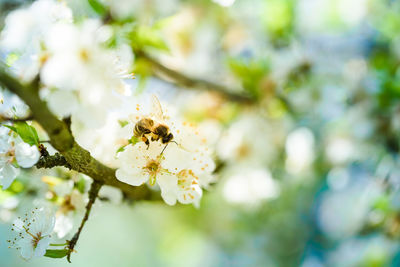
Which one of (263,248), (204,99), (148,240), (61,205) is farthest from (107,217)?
(61,205)

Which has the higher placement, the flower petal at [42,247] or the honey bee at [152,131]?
the honey bee at [152,131]

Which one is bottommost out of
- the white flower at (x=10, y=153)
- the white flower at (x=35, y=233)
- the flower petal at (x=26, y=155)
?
the white flower at (x=35, y=233)

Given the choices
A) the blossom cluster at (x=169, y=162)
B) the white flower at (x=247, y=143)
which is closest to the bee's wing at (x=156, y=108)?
the blossom cluster at (x=169, y=162)

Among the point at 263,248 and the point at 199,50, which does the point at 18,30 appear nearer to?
the point at 199,50

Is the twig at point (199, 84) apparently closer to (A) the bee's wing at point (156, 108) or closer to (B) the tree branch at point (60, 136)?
(A) the bee's wing at point (156, 108)

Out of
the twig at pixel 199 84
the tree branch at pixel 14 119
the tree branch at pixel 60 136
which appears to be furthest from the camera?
the twig at pixel 199 84

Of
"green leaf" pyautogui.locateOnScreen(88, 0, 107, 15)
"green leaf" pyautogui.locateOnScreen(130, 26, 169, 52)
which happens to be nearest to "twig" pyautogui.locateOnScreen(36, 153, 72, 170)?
"green leaf" pyautogui.locateOnScreen(88, 0, 107, 15)

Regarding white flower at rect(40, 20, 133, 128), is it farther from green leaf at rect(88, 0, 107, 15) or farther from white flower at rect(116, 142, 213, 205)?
green leaf at rect(88, 0, 107, 15)
